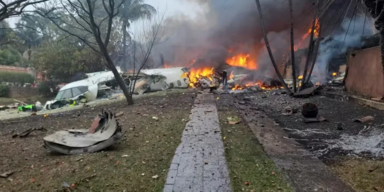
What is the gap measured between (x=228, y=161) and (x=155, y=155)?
3.51ft

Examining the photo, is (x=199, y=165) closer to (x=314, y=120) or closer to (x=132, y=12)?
(x=314, y=120)

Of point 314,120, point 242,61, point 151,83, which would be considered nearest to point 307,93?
point 314,120

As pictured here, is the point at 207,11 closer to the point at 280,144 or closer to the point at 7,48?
the point at 280,144

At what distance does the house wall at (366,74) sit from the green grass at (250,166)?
5126 mm

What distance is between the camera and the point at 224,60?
22188 mm

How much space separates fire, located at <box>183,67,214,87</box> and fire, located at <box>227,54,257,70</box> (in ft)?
6.19

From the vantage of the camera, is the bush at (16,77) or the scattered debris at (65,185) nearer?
the scattered debris at (65,185)

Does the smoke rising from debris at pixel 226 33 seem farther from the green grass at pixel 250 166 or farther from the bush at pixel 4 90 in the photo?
the green grass at pixel 250 166

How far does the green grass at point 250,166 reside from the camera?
2.94 meters

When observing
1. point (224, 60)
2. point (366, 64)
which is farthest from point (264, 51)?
point (366, 64)

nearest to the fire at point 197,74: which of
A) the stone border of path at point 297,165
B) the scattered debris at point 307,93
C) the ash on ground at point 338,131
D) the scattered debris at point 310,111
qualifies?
the scattered debris at point 307,93

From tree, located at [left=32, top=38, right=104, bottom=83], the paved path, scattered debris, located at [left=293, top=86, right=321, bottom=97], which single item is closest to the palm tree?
tree, located at [left=32, top=38, right=104, bottom=83]

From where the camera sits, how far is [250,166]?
11.6 ft

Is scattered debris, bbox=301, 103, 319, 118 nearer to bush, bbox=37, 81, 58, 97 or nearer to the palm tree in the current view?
the palm tree
